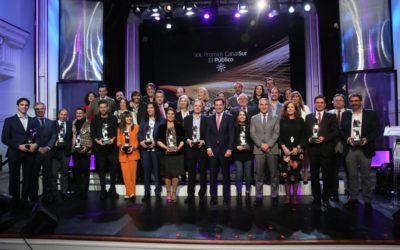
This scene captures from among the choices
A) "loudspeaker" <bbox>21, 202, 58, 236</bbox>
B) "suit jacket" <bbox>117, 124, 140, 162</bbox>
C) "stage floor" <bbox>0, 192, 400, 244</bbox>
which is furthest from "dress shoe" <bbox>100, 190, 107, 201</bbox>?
"loudspeaker" <bbox>21, 202, 58, 236</bbox>

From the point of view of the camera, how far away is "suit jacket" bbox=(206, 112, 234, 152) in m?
4.77

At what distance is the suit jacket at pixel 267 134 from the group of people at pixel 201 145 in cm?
1

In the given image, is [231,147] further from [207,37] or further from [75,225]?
[207,37]

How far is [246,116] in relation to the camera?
491 cm

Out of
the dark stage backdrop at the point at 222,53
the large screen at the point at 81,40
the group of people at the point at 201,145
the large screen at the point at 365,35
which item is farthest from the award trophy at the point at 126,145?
the large screen at the point at 365,35

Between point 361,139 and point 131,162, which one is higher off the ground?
point 361,139

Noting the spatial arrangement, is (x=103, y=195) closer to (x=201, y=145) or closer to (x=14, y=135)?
(x=14, y=135)

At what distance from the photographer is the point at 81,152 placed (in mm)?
5258

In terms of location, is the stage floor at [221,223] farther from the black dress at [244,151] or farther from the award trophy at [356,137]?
the award trophy at [356,137]

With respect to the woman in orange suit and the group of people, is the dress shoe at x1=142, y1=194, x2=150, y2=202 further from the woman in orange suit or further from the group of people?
the woman in orange suit

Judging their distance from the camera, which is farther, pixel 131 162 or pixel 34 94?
pixel 34 94

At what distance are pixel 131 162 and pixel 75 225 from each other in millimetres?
1500

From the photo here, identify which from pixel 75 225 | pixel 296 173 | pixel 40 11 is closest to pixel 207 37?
pixel 40 11

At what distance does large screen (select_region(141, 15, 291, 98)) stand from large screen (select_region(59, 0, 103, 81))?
6.33ft
